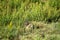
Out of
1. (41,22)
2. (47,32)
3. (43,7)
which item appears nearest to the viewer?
(47,32)

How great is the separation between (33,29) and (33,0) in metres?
1.34

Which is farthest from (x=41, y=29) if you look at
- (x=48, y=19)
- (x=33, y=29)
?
(x=48, y=19)

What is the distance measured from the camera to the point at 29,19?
4.87m

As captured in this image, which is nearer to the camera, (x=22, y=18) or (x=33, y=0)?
(x=22, y=18)

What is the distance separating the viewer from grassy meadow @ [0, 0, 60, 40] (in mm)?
4352

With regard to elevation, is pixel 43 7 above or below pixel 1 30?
above

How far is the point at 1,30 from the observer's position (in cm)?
451

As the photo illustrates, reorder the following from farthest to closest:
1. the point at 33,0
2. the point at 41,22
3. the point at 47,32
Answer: the point at 33,0, the point at 41,22, the point at 47,32

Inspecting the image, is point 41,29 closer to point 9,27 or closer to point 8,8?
point 9,27

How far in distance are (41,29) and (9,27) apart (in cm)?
71

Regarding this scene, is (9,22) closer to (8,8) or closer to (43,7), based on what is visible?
(8,8)

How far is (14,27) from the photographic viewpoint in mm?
4559

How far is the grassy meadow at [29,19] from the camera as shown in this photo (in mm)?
4352

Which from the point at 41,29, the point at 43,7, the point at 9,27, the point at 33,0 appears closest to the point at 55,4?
the point at 43,7
